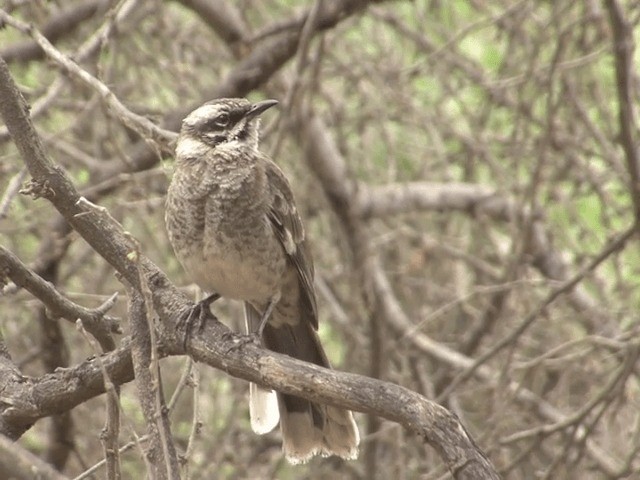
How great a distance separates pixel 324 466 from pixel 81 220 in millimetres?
3786

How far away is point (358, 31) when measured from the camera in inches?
324

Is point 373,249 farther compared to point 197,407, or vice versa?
point 373,249

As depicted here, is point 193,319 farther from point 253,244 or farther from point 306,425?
point 306,425

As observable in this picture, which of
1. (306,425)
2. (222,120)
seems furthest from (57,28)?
(306,425)

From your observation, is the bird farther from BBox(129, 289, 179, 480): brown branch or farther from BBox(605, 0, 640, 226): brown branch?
BBox(605, 0, 640, 226): brown branch

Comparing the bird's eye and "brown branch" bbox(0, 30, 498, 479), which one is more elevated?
the bird's eye

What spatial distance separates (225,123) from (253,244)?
2.01 feet

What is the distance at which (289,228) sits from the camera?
4.67 meters

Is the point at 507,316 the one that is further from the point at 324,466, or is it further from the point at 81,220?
the point at 81,220

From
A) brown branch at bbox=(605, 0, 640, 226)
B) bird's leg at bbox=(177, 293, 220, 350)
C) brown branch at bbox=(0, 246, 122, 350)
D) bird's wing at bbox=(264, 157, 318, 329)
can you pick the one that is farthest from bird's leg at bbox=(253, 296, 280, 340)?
brown branch at bbox=(605, 0, 640, 226)

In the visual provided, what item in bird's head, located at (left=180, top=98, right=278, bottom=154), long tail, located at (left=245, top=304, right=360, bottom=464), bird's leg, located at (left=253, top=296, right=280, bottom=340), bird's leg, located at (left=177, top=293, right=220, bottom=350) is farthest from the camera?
bird's head, located at (left=180, top=98, right=278, bottom=154)

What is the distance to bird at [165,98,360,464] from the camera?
4.41 meters

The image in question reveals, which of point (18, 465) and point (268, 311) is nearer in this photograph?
point (18, 465)

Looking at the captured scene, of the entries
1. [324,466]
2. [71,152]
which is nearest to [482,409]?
[324,466]
